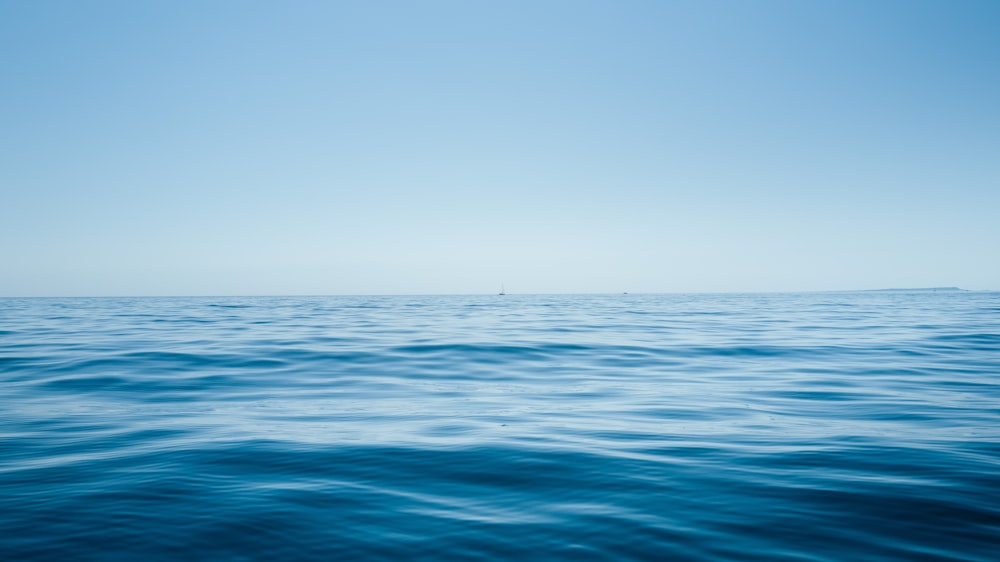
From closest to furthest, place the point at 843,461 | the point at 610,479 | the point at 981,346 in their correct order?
the point at 610,479, the point at 843,461, the point at 981,346

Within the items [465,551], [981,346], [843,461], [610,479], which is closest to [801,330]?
[981,346]

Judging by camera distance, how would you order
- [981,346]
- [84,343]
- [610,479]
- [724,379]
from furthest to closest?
[84,343]
[981,346]
[724,379]
[610,479]

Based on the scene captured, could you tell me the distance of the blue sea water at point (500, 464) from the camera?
Result: 3.48 metres

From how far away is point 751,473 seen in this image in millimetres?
4730

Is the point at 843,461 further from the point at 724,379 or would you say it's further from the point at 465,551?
the point at 724,379

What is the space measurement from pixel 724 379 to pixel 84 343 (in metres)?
16.4

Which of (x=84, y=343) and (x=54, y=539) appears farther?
(x=84, y=343)

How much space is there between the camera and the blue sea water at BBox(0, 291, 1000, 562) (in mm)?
3477

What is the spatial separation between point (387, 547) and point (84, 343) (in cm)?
1652

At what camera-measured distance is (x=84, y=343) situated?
52.2 ft

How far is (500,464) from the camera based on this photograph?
4977mm

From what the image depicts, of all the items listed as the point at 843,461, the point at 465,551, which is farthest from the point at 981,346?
the point at 465,551

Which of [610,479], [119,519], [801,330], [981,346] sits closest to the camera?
Answer: [119,519]

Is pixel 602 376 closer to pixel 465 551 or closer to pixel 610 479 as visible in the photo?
pixel 610 479
